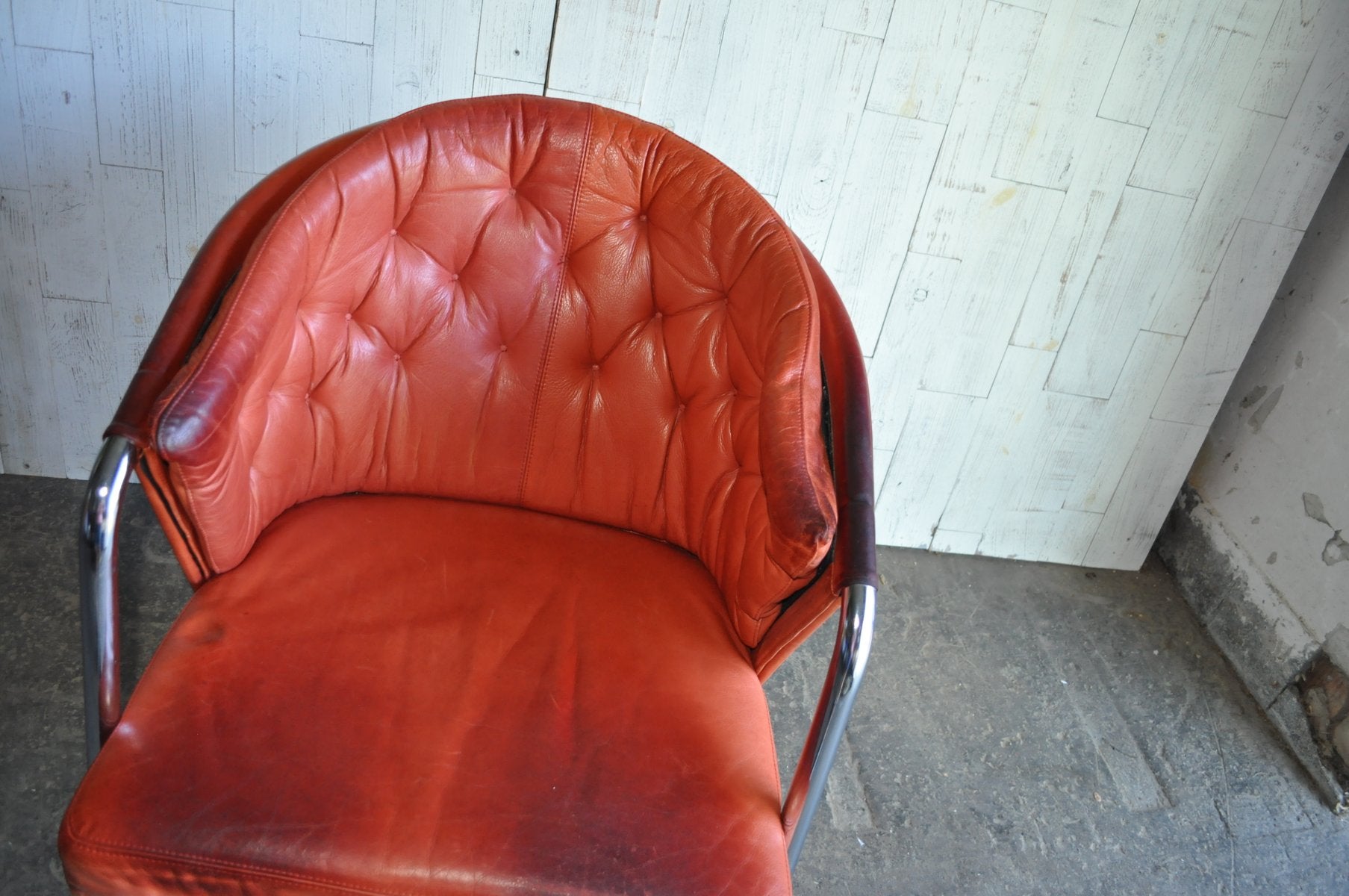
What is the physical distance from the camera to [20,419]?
1.79 m

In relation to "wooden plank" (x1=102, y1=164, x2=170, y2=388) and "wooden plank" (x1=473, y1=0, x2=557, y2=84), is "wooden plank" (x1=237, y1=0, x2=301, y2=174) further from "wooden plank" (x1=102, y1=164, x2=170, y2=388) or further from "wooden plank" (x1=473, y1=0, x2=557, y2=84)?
"wooden plank" (x1=473, y1=0, x2=557, y2=84)

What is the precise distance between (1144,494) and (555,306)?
1.48m

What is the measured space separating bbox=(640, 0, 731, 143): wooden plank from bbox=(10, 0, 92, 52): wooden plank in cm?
83

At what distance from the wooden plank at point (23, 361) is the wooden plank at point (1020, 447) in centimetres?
173

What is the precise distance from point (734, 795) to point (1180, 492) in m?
1.69

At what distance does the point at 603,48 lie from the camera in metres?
1.56

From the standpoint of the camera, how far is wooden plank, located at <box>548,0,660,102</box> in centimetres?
154

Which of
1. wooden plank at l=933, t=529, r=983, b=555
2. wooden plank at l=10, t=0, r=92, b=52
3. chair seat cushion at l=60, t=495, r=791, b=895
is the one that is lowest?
wooden plank at l=933, t=529, r=983, b=555

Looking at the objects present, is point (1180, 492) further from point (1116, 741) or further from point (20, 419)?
point (20, 419)

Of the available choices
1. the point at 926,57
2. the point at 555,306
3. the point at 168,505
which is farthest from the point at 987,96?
the point at 168,505

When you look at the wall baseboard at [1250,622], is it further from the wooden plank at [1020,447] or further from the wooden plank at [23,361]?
the wooden plank at [23,361]

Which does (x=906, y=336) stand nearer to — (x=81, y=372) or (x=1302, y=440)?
(x=1302, y=440)

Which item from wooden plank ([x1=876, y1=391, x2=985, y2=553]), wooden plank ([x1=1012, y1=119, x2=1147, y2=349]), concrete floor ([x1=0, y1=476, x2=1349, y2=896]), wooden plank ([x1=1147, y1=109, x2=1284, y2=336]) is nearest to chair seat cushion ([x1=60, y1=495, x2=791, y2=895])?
concrete floor ([x1=0, y1=476, x2=1349, y2=896])

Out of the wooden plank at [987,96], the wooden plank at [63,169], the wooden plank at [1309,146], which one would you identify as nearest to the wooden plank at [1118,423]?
the wooden plank at [1309,146]
